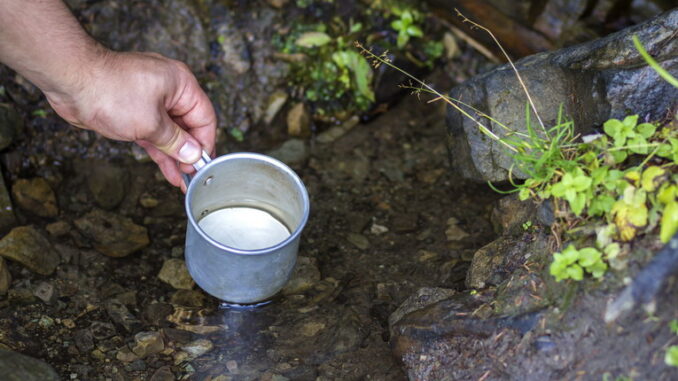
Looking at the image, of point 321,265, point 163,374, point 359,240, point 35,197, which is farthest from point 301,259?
point 35,197

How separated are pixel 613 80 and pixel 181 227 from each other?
2428 millimetres

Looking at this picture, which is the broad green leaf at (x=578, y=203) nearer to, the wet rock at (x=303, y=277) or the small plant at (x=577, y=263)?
the small plant at (x=577, y=263)

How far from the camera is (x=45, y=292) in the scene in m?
3.25

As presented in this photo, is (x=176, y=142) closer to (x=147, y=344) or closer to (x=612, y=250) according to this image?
(x=147, y=344)

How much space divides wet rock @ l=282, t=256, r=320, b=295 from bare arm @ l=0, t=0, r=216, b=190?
84 centimetres

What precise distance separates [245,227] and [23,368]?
119 cm

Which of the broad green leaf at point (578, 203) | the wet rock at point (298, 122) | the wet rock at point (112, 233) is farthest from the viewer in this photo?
the wet rock at point (298, 122)

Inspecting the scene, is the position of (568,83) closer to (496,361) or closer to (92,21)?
(496,361)

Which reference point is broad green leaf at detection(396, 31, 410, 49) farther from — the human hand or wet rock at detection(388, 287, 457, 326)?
wet rock at detection(388, 287, 457, 326)

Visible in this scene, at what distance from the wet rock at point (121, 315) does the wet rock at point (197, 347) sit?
0.95 feet

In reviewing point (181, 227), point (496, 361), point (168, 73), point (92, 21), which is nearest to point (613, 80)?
point (496, 361)

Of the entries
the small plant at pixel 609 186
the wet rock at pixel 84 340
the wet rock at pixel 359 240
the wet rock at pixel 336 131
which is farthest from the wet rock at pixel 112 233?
the small plant at pixel 609 186

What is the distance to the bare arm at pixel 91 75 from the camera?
2.73 metres

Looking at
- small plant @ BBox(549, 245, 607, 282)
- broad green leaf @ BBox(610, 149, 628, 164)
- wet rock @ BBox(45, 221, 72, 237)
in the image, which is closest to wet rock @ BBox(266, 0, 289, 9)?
wet rock @ BBox(45, 221, 72, 237)
